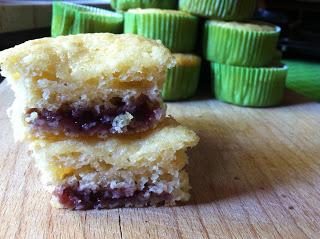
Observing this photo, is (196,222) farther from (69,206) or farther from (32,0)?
(32,0)

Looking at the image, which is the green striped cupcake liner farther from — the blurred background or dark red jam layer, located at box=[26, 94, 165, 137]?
dark red jam layer, located at box=[26, 94, 165, 137]

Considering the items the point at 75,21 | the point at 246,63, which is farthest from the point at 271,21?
the point at 75,21

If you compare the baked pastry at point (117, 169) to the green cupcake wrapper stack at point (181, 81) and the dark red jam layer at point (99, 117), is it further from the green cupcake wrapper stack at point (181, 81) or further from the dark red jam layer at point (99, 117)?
the green cupcake wrapper stack at point (181, 81)

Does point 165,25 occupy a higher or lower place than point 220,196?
higher

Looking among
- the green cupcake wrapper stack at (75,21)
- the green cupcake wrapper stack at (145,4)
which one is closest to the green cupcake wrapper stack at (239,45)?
the green cupcake wrapper stack at (145,4)

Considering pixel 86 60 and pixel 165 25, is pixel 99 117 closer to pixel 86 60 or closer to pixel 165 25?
pixel 86 60
